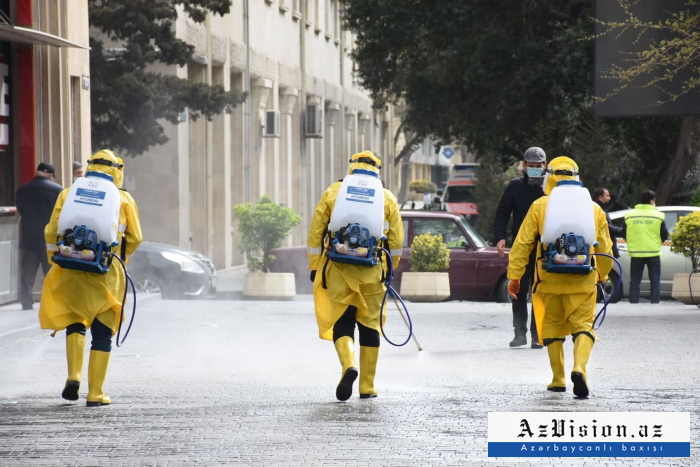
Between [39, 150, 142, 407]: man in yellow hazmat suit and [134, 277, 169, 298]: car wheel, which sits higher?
[39, 150, 142, 407]: man in yellow hazmat suit

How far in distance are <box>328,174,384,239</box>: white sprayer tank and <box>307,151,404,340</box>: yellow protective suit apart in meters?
0.11

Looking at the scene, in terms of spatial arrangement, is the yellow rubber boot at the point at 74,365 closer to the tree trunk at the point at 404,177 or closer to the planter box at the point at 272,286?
the planter box at the point at 272,286

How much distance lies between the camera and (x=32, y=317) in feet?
49.2

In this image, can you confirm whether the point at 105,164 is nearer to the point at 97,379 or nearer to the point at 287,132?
the point at 97,379

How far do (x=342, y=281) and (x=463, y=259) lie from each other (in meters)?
11.4

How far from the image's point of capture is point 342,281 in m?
9.27

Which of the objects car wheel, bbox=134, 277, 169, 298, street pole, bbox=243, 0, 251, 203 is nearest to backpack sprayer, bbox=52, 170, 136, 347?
car wheel, bbox=134, 277, 169, 298

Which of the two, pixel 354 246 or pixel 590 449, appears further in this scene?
pixel 354 246

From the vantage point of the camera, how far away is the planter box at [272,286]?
20781 mm

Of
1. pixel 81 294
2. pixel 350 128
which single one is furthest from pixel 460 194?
pixel 81 294

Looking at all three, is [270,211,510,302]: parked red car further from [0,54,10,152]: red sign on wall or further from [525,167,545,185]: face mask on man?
[525,167,545,185]: face mask on man

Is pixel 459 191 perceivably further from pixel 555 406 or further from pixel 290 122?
pixel 555 406

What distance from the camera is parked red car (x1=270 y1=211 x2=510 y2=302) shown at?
20422 mm

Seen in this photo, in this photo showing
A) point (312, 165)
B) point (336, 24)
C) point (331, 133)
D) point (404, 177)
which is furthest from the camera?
point (404, 177)
